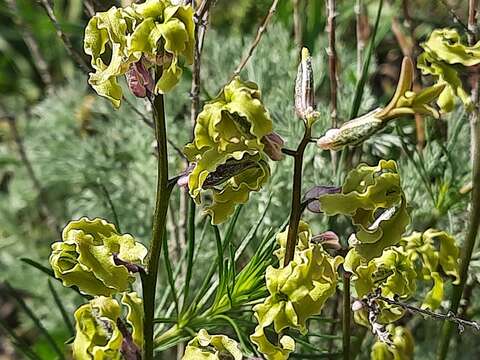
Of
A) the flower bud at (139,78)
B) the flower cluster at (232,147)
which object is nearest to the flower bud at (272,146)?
the flower cluster at (232,147)

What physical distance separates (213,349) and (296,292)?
0.09 meters

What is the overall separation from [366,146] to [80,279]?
2.00ft

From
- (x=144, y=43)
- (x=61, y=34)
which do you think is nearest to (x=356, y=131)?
(x=144, y=43)

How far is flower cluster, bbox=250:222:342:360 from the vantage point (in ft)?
2.11

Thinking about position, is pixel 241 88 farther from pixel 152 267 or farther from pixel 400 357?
pixel 400 357

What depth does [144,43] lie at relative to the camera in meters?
0.60

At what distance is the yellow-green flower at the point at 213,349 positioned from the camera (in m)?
0.67

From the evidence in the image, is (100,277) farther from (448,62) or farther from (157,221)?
(448,62)

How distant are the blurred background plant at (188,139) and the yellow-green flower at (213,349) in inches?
7.7

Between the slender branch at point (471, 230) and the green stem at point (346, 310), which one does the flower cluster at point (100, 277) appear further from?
the slender branch at point (471, 230)

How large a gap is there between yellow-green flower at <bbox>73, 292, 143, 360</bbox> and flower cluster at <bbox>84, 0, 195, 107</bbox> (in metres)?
0.19

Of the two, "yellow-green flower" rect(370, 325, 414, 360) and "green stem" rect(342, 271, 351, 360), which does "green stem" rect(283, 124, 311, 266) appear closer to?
"green stem" rect(342, 271, 351, 360)

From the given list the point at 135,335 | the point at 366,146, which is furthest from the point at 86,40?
the point at 366,146

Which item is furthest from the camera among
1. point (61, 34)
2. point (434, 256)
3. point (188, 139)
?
point (188, 139)
